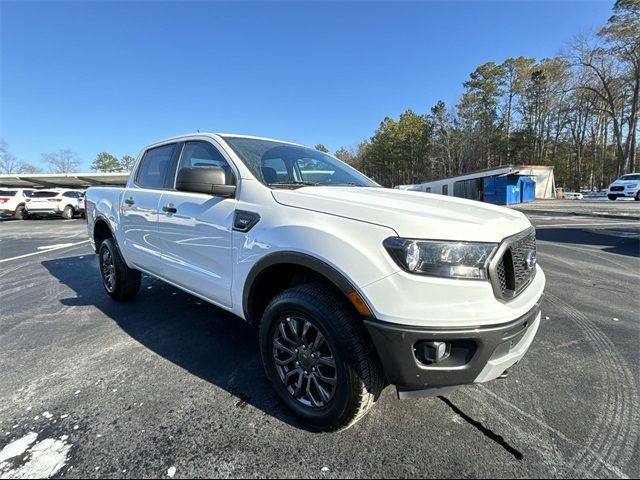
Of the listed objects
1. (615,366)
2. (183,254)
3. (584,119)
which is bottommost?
(615,366)

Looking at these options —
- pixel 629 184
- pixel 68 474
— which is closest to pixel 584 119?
pixel 629 184

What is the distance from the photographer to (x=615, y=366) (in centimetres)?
288

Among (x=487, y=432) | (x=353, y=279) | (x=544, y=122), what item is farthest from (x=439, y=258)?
(x=544, y=122)

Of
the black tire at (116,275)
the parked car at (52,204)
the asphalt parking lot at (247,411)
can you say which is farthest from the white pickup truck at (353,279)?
the parked car at (52,204)

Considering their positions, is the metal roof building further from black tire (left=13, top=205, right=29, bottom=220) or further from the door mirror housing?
the door mirror housing

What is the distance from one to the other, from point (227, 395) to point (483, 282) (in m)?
1.88

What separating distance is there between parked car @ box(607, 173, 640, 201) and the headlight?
32.1 m

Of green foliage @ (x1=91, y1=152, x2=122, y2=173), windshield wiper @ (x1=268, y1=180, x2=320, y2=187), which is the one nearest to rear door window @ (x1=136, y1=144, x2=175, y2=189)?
windshield wiper @ (x1=268, y1=180, x2=320, y2=187)

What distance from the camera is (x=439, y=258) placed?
1764mm

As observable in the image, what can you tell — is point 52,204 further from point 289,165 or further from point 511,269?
point 511,269

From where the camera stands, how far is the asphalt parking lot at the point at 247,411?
189 cm

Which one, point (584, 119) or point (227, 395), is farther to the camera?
point (584, 119)

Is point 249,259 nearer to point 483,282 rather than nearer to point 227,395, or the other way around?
point 227,395

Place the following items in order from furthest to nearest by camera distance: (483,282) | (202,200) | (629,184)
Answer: (629,184) → (202,200) → (483,282)
